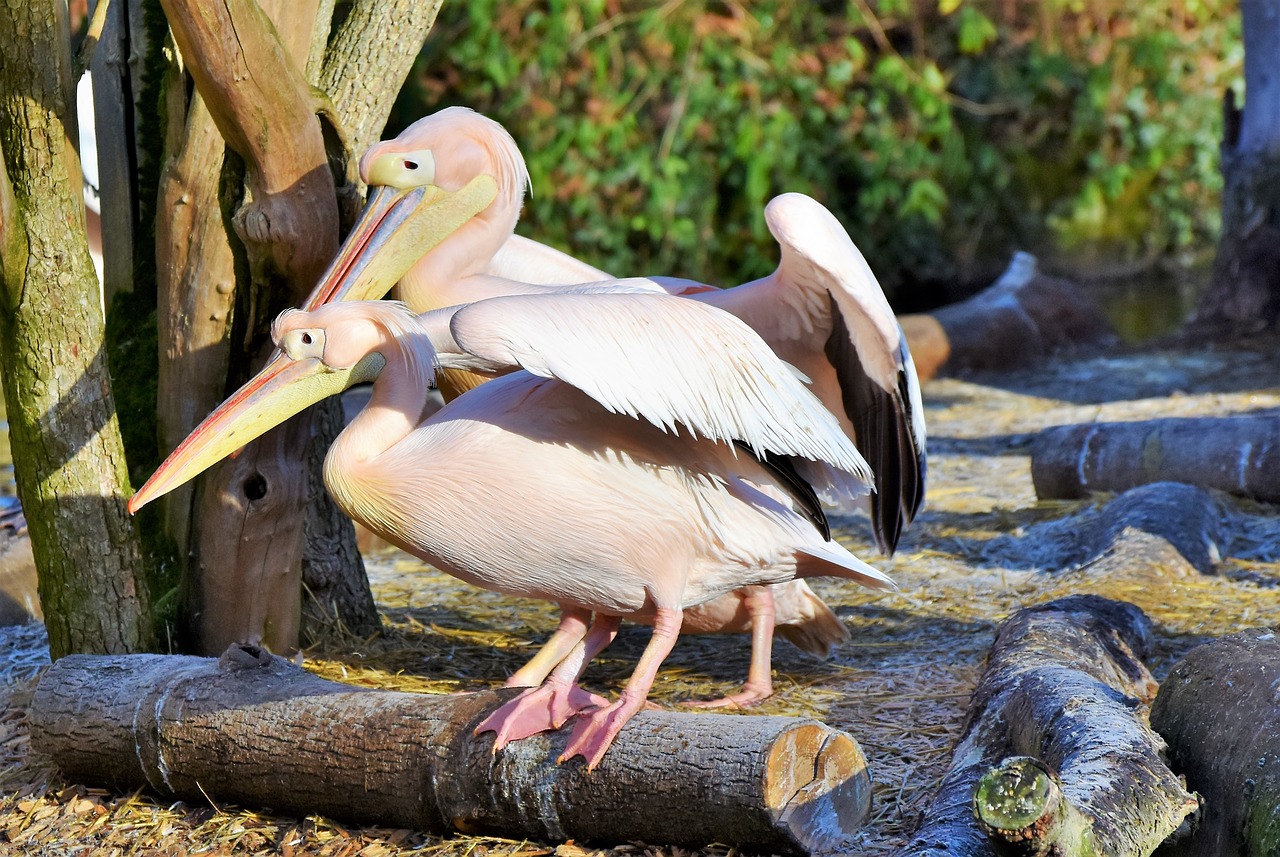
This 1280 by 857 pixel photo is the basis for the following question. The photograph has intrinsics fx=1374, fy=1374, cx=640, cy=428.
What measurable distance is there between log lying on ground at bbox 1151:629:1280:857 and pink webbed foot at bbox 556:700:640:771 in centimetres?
81

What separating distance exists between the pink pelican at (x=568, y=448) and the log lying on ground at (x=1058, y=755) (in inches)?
14.7

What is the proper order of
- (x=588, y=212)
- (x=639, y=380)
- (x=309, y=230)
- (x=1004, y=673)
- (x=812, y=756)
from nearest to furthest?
(x=812, y=756), (x=639, y=380), (x=1004, y=673), (x=309, y=230), (x=588, y=212)

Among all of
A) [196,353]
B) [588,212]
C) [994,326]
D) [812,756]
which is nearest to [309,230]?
[196,353]

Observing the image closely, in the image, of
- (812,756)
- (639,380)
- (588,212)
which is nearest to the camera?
(812,756)

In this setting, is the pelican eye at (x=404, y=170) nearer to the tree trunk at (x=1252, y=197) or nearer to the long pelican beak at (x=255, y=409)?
the long pelican beak at (x=255, y=409)

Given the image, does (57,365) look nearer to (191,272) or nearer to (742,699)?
(191,272)

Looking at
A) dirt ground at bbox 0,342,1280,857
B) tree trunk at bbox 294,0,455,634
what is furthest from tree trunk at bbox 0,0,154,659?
tree trunk at bbox 294,0,455,634

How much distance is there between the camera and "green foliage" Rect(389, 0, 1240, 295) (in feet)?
26.9

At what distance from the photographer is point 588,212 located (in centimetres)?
830

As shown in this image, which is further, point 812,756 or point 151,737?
A: point 151,737

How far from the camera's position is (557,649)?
8.48 ft

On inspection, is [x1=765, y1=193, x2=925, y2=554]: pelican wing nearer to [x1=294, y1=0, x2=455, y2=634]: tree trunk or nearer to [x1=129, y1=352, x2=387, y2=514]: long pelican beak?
[x1=129, y1=352, x2=387, y2=514]: long pelican beak

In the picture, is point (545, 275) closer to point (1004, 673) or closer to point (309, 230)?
point (309, 230)

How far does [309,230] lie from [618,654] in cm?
113
